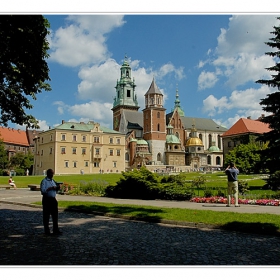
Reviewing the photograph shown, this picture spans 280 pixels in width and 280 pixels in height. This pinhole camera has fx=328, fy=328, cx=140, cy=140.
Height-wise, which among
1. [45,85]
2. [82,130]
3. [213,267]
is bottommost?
[213,267]

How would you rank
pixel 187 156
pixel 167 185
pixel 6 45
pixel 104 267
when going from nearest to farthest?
1. pixel 104 267
2. pixel 6 45
3. pixel 167 185
4. pixel 187 156

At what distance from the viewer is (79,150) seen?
242ft

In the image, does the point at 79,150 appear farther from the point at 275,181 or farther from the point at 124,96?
the point at 275,181

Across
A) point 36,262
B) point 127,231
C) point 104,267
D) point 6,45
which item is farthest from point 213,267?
point 6,45

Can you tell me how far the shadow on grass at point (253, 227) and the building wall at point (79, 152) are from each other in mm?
61944

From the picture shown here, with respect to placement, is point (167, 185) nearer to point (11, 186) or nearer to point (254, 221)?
point (254, 221)

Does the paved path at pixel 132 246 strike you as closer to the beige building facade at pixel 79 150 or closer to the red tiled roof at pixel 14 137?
the beige building facade at pixel 79 150

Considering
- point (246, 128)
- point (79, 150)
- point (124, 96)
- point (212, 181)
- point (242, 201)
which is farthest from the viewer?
point (124, 96)

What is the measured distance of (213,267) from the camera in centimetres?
548

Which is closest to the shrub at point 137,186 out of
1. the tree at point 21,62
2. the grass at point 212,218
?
the grass at point 212,218

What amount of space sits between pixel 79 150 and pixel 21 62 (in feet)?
215

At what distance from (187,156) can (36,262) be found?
8885 cm

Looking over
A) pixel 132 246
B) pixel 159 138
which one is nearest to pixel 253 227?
pixel 132 246

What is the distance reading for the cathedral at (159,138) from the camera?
87.3 meters
